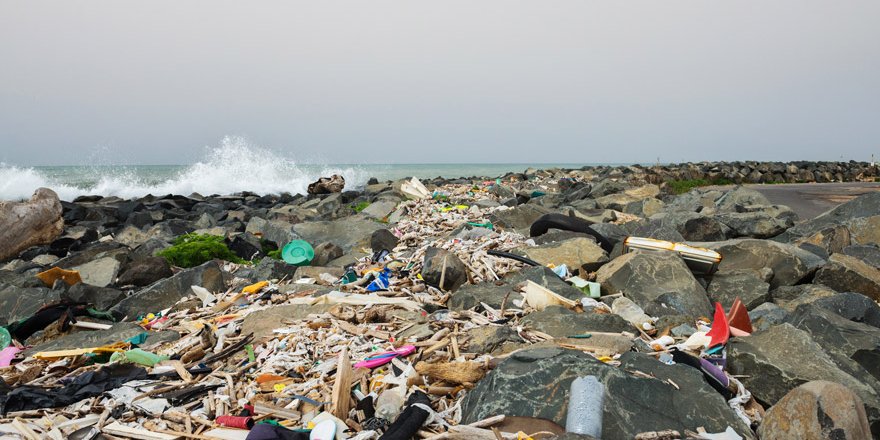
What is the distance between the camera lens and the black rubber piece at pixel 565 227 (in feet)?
25.0

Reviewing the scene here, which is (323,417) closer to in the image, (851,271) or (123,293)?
(123,293)

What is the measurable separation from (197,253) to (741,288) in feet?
26.2

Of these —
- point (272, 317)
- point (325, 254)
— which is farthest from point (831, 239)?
point (272, 317)

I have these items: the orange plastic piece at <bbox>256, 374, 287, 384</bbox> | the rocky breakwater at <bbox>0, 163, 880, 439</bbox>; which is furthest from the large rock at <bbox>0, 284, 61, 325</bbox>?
the orange plastic piece at <bbox>256, 374, 287, 384</bbox>

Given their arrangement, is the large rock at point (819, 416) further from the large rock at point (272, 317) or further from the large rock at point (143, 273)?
the large rock at point (143, 273)

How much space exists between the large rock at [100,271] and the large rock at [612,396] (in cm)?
677

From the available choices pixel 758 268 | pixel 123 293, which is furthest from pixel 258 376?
pixel 758 268

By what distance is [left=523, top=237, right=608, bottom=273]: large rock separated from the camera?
20.9ft

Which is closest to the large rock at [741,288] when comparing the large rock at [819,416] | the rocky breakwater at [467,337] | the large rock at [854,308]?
the rocky breakwater at [467,337]

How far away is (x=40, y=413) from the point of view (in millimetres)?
3373

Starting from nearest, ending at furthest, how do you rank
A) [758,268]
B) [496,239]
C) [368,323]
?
1. [368,323]
2. [758,268]
3. [496,239]

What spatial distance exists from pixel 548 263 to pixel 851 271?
3371 mm

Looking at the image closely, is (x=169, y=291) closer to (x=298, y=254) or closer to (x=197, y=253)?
(x=298, y=254)

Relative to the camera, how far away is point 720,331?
391cm
